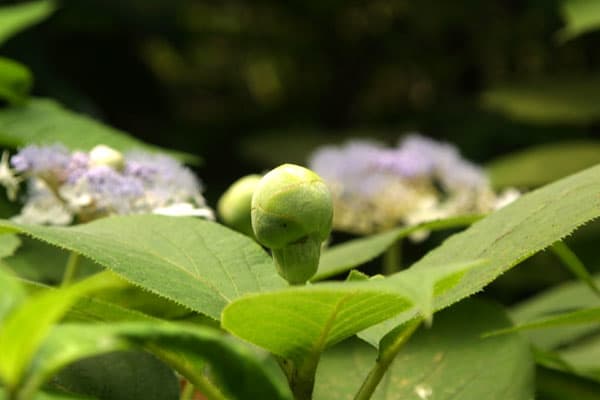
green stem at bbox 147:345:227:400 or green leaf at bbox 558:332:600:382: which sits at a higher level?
green stem at bbox 147:345:227:400

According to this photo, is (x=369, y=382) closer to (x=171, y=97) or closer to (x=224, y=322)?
(x=224, y=322)

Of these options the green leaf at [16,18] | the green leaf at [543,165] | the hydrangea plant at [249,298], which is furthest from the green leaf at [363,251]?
the green leaf at [543,165]

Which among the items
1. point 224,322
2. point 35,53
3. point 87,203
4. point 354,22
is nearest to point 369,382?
point 224,322

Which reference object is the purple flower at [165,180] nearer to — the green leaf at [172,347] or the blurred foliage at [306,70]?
the green leaf at [172,347]

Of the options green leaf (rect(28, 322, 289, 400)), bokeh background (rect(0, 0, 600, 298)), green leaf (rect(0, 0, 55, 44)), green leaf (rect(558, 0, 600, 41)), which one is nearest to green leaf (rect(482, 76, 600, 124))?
bokeh background (rect(0, 0, 600, 298))

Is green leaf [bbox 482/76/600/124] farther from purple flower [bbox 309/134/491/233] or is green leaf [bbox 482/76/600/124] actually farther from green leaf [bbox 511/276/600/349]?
green leaf [bbox 511/276/600/349]

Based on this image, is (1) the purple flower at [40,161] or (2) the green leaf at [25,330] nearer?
(2) the green leaf at [25,330]
